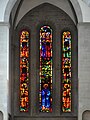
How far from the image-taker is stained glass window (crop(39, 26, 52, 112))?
2700 centimetres

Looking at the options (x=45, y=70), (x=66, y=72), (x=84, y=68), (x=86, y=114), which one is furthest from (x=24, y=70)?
(x=86, y=114)

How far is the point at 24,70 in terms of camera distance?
27.1 meters

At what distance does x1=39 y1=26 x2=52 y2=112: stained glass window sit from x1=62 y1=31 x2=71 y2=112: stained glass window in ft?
2.41

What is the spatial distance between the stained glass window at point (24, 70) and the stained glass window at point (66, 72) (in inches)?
78.2

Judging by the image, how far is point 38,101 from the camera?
26906 mm

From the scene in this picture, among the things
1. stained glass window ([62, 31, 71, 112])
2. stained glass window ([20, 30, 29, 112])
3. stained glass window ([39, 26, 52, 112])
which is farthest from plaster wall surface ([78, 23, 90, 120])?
stained glass window ([20, 30, 29, 112])

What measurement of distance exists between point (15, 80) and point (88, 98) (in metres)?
6.13

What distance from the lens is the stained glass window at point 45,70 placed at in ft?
88.6

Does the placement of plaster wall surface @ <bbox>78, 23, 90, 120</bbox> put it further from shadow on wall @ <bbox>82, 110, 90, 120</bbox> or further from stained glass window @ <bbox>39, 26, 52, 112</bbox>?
stained glass window @ <bbox>39, 26, 52, 112</bbox>

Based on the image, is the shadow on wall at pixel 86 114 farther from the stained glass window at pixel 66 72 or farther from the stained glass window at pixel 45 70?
the stained glass window at pixel 45 70

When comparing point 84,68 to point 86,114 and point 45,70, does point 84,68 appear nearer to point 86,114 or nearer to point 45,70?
point 86,114

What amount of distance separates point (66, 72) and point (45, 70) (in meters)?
1.17

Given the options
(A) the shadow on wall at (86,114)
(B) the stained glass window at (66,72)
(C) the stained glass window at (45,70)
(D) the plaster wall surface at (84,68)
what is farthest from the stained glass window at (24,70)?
(D) the plaster wall surface at (84,68)

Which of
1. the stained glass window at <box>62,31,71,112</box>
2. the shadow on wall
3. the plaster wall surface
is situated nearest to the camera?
the plaster wall surface
